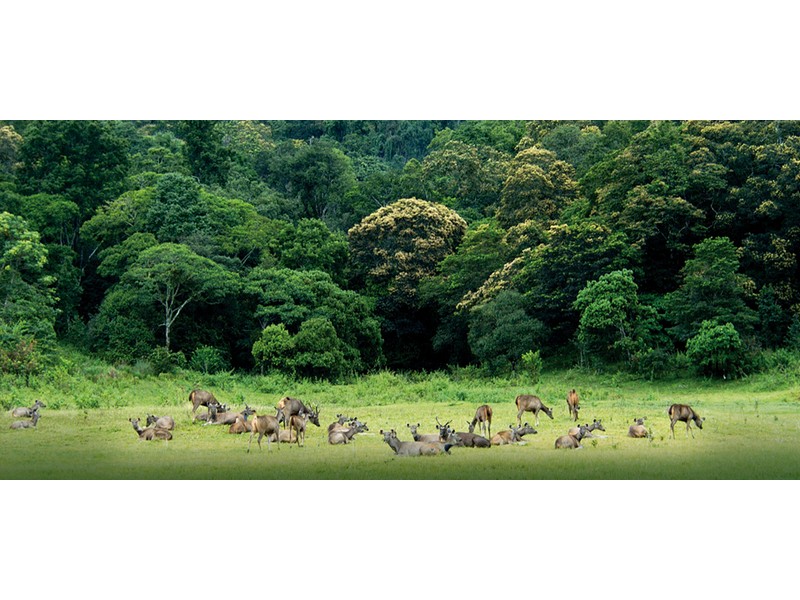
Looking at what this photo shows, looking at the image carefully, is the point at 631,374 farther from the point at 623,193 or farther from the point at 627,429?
the point at 623,193

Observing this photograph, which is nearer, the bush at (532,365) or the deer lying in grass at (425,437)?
the deer lying in grass at (425,437)

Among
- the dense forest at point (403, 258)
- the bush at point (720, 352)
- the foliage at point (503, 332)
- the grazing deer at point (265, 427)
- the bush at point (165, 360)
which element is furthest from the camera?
the foliage at point (503, 332)

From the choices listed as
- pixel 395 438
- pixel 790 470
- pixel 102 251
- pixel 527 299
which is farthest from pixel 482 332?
pixel 102 251

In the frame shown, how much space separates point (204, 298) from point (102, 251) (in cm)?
225

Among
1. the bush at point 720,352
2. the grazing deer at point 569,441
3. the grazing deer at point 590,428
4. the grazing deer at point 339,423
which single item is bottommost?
the grazing deer at point 569,441

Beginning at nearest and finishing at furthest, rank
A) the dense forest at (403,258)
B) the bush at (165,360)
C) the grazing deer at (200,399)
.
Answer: the grazing deer at (200,399) < the dense forest at (403,258) < the bush at (165,360)

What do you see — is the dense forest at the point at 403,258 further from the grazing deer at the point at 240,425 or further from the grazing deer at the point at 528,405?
the grazing deer at the point at 240,425

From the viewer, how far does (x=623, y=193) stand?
21.4 meters

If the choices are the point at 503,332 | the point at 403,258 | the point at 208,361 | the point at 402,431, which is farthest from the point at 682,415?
the point at 208,361

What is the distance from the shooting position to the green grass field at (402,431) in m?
17.1

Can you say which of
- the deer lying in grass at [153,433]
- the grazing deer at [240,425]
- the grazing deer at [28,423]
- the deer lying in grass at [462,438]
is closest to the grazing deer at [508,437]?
the deer lying in grass at [462,438]

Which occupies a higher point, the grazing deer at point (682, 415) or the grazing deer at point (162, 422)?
the grazing deer at point (682, 415)

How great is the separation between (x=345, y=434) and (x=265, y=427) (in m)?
1.29

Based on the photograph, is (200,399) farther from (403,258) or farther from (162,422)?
(403,258)
